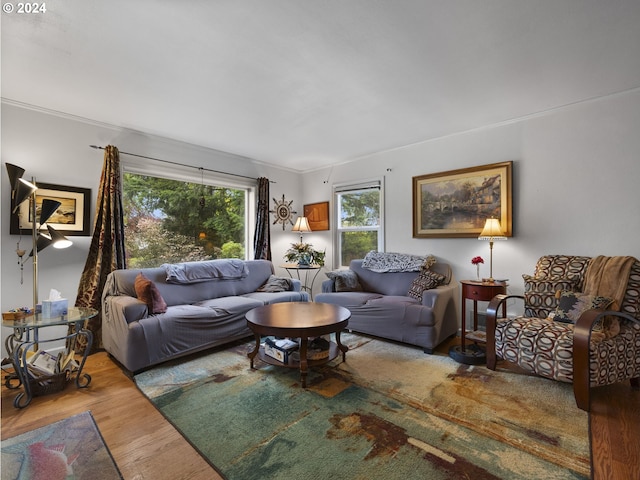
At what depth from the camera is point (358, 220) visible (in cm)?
489

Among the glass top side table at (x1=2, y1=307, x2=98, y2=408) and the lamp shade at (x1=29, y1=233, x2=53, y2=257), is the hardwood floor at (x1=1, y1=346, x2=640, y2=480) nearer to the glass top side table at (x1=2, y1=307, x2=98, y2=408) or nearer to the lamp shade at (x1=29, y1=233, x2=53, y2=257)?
the glass top side table at (x1=2, y1=307, x2=98, y2=408)

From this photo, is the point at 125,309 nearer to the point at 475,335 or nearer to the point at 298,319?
the point at 298,319

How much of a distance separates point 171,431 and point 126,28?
2.45 metres

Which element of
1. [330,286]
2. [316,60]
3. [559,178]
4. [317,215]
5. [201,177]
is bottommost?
[330,286]

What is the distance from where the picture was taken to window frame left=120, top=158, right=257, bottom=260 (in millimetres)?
3684

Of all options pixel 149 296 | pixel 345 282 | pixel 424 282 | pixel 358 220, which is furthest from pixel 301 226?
pixel 149 296

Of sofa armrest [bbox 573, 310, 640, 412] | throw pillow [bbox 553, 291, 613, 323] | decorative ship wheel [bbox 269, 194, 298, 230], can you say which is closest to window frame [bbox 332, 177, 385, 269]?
decorative ship wheel [bbox 269, 194, 298, 230]

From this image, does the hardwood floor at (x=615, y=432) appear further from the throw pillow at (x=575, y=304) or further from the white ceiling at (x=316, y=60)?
the white ceiling at (x=316, y=60)

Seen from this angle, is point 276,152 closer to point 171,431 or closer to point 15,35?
point 15,35

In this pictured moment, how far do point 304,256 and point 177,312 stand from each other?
7.05ft

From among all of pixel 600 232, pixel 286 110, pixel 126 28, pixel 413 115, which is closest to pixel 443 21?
pixel 413 115

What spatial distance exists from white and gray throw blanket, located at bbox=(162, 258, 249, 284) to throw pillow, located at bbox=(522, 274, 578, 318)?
3157 mm

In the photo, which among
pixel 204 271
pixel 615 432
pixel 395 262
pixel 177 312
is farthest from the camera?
pixel 395 262

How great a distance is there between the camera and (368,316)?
11.5 ft
